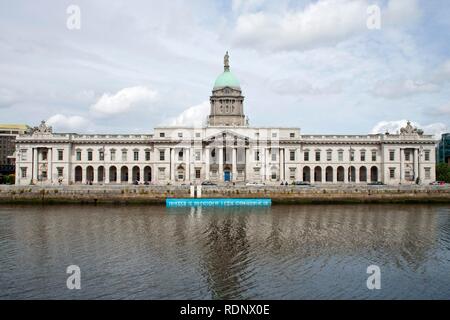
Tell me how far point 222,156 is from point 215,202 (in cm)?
2380

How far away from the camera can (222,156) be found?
256ft

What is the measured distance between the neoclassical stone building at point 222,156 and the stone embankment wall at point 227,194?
61.7 ft

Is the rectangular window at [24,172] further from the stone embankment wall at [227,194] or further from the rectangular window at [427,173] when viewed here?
the rectangular window at [427,173]

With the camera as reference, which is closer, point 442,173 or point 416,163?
point 416,163

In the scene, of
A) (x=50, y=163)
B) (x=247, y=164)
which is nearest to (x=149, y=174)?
(x=50, y=163)

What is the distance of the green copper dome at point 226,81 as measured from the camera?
9112 centimetres

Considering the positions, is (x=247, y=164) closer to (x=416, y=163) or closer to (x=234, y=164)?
(x=234, y=164)

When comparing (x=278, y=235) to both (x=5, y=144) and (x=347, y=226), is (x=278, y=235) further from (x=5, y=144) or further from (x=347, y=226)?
(x=5, y=144)

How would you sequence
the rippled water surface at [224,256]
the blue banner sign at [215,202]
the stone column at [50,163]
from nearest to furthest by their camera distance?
1. the rippled water surface at [224,256]
2. the blue banner sign at [215,202]
3. the stone column at [50,163]

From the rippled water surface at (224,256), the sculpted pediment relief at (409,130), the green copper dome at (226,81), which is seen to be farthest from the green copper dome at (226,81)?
the rippled water surface at (224,256)

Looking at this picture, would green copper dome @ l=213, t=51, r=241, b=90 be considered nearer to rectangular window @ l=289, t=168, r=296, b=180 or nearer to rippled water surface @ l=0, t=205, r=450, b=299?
rectangular window @ l=289, t=168, r=296, b=180

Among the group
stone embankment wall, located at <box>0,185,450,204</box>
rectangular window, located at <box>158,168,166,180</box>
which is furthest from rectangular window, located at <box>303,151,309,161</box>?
rectangular window, located at <box>158,168,166,180</box>

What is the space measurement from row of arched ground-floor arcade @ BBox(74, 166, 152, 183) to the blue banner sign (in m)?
28.4

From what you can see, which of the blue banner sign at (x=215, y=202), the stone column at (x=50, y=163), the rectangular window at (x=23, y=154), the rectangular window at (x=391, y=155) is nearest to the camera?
the blue banner sign at (x=215, y=202)
